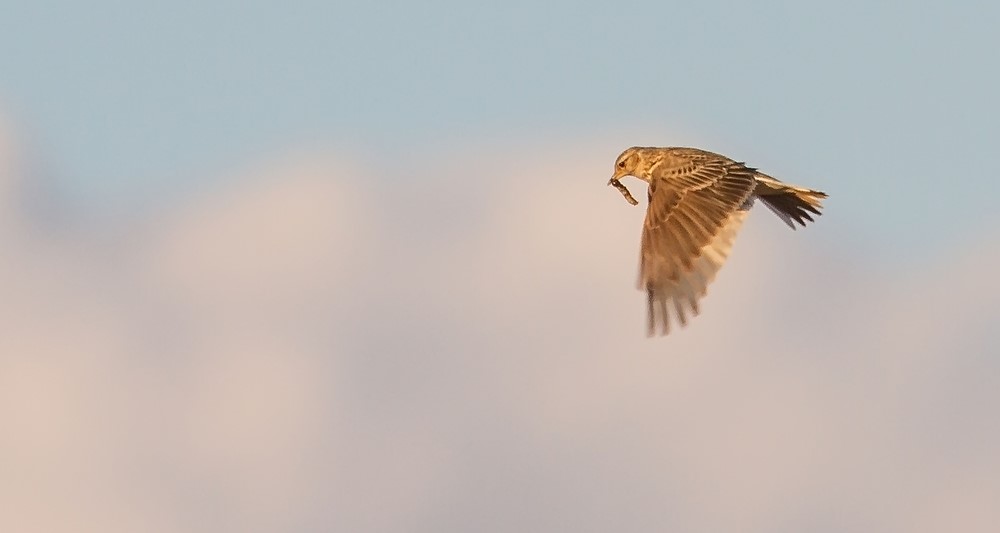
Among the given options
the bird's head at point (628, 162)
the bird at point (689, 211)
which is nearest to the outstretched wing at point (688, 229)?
the bird at point (689, 211)

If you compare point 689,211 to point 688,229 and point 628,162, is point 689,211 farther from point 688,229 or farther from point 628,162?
point 628,162

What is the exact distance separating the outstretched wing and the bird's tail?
66 cm

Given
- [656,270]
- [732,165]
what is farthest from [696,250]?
[732,165]

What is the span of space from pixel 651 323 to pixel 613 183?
400cm

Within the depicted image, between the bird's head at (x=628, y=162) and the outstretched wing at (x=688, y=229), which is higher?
the bird's head at (x=628, y=162)

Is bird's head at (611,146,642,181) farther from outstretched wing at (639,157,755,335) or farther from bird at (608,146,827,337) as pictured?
outstretched wing at (639,157,755,335)

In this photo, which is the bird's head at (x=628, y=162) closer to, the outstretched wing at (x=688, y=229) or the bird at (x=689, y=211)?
the bird at (x=689, y=211)

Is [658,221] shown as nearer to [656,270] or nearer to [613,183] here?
[656,270]

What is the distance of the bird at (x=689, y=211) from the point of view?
20.2m

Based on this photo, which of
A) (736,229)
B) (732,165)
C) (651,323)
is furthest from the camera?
(732,165)

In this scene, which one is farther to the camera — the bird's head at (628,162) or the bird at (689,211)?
the bird's head at (628,162)

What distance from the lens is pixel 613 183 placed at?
2353cm

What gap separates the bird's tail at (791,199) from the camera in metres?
23.2

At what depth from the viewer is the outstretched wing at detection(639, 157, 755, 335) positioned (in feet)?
66.1
